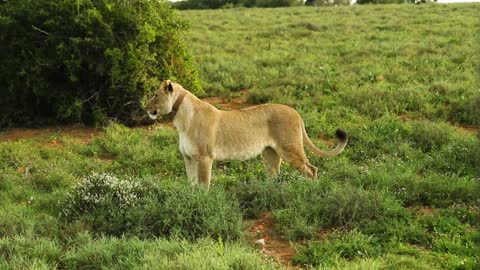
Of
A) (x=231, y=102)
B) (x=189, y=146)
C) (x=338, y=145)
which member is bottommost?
(x=231, y=102)

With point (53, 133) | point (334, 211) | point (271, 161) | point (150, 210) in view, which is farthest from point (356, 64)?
point (150, 210)

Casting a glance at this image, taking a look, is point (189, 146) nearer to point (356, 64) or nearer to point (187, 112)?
point (187, 112)

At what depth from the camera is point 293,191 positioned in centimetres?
638

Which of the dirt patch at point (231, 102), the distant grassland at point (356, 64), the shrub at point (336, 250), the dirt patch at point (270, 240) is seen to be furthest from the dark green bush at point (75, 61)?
the shrub at point (336, 250)

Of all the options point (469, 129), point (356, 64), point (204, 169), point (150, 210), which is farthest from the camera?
point (356, 64)

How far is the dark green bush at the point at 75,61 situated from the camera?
10.7m

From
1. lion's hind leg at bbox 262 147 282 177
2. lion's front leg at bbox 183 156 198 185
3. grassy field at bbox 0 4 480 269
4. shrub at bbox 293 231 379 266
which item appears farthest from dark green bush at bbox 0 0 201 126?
shrub at bbox 293 231 379 266

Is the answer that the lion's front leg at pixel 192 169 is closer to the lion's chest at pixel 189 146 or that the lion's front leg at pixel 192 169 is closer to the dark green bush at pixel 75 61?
the lion's chest at pixel 189 146

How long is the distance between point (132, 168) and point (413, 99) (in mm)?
5738

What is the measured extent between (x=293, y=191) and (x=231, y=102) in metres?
6.34

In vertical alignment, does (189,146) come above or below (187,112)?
below

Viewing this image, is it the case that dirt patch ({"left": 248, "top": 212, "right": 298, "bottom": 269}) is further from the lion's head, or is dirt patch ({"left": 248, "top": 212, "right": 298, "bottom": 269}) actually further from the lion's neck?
the lion's head

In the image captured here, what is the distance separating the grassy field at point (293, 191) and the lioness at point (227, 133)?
11.2 inches

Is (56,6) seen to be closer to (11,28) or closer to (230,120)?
(11,28)
